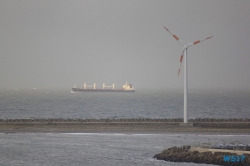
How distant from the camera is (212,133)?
157ft

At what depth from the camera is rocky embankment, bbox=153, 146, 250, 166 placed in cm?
3278

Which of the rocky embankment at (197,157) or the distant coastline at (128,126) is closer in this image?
the rocky embankment at (197,157)

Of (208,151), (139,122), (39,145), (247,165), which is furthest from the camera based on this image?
(139,122)

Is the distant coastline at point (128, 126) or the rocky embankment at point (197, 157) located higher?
the distant coastline at point (128, 126)

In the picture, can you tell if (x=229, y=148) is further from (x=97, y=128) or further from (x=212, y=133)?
(x=97, y=128)

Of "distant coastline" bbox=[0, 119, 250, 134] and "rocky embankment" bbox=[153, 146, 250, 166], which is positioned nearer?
"rocky embankment" bbox=[153, 146, 250, 166]

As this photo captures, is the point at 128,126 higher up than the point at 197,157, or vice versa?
the point at 128,126

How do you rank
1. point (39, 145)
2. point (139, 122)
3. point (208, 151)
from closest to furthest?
point (208, 151) < point (39, 145) < point (139, 122)

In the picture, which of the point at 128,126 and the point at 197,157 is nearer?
the point at 197,157

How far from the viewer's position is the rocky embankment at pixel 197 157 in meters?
32.8

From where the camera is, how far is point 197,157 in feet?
113

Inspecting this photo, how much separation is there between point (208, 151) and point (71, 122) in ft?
73.3

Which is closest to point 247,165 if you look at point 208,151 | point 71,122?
point 208,151

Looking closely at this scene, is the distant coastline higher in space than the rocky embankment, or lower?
higher
